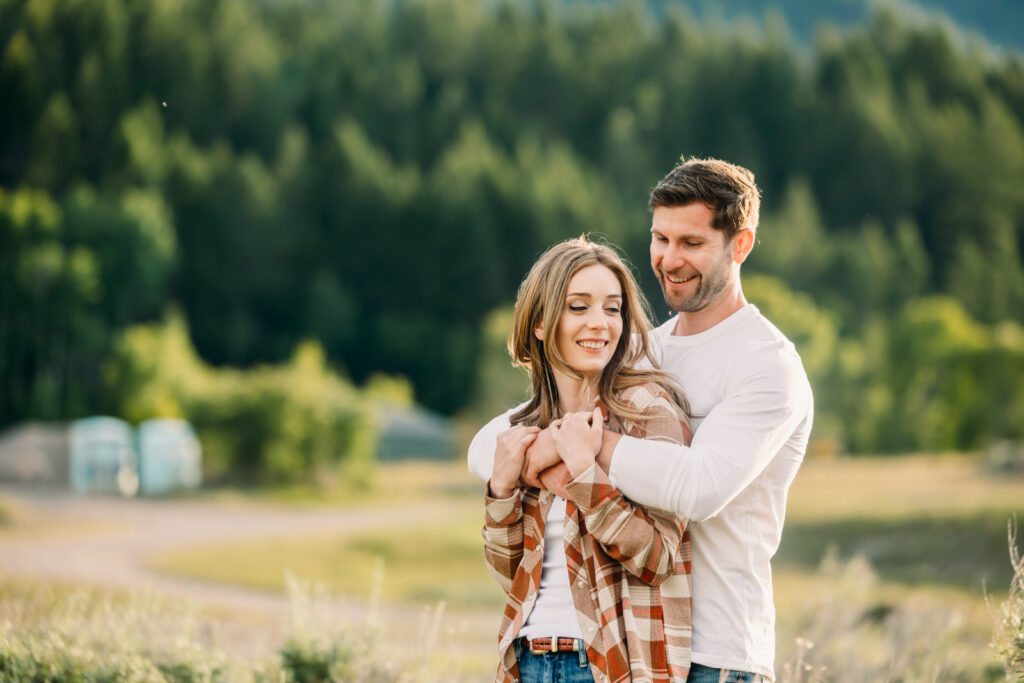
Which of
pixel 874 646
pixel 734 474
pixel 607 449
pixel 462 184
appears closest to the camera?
pixel 734 474

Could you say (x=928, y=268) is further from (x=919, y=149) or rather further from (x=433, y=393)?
(x=433, y=393)

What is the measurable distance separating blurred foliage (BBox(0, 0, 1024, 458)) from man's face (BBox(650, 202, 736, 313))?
4353 cm

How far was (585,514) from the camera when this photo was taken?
2.89 metres

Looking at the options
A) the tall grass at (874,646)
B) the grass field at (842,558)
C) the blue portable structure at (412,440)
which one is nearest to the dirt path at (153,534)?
the grass field at (842,558)

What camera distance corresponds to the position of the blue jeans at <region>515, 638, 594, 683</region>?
297 cm

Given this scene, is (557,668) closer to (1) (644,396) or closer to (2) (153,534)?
(1) (644,396)

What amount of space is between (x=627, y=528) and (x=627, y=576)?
194 millimetres

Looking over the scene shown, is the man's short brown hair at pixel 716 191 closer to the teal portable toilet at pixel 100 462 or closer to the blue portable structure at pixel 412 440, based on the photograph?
the teal portable toilet at pixel 100 462

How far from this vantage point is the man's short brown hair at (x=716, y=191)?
3.24 meters

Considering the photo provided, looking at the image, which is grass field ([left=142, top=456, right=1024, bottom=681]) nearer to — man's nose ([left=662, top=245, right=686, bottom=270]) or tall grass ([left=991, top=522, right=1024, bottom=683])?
tall grass ([left=991, top=522, right=1024, bottom=683])

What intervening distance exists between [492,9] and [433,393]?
40.1m

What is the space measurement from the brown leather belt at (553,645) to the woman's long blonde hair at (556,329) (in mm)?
634

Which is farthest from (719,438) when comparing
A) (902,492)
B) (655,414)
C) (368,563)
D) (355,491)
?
(355,491)

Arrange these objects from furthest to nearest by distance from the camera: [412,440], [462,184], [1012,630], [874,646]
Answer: [462,184] < [412,440] < [874,646] < [1012,630]
